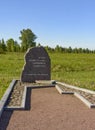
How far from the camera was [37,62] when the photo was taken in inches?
723

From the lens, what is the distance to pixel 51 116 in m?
8.97

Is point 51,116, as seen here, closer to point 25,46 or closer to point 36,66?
point 36,66

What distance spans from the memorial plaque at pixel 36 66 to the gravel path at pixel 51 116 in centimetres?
633

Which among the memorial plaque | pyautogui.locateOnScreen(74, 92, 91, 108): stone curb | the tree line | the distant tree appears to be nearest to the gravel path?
pyautogui.locateOnScreen(74, 92, 91, 108): stone curb

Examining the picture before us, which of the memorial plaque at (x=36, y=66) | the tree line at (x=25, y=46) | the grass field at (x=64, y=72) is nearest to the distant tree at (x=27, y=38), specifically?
the tree line at (x=25, y=46)

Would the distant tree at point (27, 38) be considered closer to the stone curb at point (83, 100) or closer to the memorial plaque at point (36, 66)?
the memorial plaque at point (36, 66)

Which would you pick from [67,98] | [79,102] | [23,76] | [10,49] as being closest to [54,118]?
[79,102]

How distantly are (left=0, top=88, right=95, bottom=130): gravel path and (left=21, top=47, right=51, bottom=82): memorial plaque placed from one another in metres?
6.33

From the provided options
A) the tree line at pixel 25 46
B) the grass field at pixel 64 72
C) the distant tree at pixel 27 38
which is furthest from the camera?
the distant tree at pixel 27 38

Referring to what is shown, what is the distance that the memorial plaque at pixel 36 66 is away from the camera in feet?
59.8

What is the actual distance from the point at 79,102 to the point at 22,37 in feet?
290

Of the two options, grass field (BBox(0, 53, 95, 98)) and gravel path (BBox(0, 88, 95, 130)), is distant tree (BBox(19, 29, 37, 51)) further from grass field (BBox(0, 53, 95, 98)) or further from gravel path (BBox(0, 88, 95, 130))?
gravel path (BBox(0, 88, 95, 130))

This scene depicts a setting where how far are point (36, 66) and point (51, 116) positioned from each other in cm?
952

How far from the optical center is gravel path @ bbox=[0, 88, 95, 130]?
7841 mm
